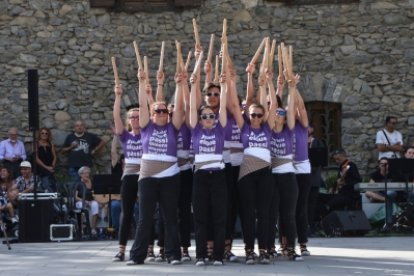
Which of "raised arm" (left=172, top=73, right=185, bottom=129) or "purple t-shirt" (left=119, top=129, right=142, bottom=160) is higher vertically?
"raised arm" (left=172, top=73, right=185, bottom=129)

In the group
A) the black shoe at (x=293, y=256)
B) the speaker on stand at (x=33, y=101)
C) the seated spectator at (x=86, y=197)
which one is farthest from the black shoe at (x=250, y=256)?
the seated spectator at (x=86, y=197)

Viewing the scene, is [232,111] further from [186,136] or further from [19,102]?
[19,102]

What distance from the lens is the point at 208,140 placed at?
35.4 ft

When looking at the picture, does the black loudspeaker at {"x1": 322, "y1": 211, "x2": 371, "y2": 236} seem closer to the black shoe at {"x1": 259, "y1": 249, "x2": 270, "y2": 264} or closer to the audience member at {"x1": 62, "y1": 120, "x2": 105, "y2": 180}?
the black shoe at {"x1": 259, "y1": 249, "x2": 270, "y2": 264}

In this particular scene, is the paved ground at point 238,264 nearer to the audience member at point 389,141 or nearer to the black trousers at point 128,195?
the black trousers at point 128,195

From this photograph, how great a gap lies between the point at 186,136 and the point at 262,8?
9001 millimetres

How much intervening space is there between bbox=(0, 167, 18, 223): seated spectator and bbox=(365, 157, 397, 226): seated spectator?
5587 mm

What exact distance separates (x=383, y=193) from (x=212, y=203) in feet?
22.6

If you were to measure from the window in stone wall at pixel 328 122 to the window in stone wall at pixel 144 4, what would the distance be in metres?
2.92

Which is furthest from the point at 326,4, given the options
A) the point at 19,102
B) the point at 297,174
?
the point at 297,174

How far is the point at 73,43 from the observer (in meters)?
19.8

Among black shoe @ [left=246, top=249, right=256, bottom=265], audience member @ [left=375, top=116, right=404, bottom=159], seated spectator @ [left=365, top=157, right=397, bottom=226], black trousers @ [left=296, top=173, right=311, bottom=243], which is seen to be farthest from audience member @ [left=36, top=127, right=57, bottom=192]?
black shoe @ [left=246, top=249, right=256, bottom=265]

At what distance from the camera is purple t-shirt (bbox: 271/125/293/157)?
1137cm

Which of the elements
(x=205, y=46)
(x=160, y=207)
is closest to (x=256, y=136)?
(x=160, y=207)
